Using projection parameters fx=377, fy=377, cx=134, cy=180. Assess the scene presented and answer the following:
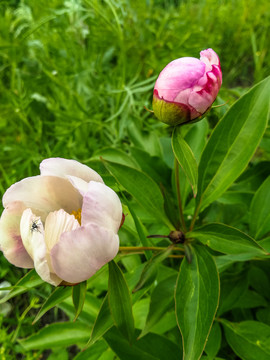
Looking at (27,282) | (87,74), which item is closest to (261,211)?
(27,282)

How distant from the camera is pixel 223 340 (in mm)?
904

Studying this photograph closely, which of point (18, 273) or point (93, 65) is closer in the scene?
point (18, 273)

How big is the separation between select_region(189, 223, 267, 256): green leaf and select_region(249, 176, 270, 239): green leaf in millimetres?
204

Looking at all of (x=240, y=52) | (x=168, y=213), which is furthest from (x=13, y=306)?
(x=240, y=52)

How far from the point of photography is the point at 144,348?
0.65 m

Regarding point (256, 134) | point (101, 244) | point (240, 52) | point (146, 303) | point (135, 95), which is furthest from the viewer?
point (240, 52)

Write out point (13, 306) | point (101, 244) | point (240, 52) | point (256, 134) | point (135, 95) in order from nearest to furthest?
point (101, 244), point (256, 134), point (13, 306), point (135, 95), point (240, 52)

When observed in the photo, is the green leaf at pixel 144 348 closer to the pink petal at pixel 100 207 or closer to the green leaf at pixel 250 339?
the green leaf at pixel 250 339

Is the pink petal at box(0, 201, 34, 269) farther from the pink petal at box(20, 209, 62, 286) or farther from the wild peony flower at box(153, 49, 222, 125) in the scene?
the wild peony flower at box(153, 49, 222, 125)

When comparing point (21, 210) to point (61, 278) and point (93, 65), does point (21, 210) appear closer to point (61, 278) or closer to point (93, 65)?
point (61, 278)

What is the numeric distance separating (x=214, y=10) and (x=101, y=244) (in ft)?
5.94

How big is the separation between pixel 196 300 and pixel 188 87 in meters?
0.31

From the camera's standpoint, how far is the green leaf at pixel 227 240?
52 cm

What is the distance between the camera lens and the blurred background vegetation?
1118 millimetres
